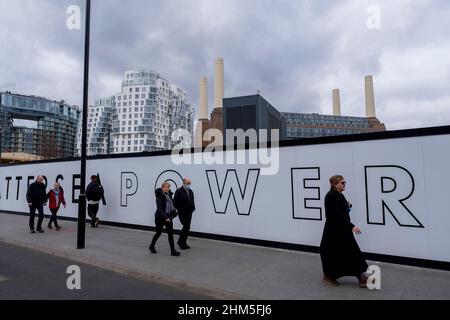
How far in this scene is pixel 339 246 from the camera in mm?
5270

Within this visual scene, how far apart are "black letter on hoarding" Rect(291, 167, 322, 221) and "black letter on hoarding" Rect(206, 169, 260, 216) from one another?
1.11 m

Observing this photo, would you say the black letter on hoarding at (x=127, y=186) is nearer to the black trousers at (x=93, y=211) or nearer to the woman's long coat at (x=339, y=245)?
the black trousers at (x=93, y=211)

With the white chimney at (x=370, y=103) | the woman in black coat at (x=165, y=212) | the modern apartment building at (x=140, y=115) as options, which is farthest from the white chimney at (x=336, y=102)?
the woman in black coat at (x=165, y=212)

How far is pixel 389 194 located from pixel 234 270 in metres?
3.62

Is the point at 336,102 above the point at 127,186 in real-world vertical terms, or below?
above

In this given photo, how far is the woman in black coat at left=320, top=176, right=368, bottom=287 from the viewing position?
17.0ft

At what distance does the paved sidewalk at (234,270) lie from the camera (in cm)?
504

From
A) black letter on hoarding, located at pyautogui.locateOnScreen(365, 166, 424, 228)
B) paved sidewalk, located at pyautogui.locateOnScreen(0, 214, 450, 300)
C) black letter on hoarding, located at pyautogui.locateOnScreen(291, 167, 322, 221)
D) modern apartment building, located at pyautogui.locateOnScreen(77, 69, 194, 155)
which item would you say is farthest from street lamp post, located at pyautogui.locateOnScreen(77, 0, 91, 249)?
modern apartment building, located at pyautogui.locateOnScreen(77, 69, 194, 155)

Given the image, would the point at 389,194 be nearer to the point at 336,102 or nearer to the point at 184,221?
the point at 184,221

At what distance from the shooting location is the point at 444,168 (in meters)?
6.36

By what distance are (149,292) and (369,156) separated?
17.3 feet

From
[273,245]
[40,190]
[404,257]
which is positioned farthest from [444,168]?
[40,190]

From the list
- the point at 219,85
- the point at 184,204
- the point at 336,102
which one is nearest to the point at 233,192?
the point at 184,204
